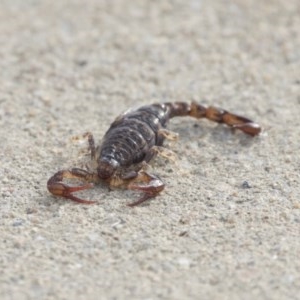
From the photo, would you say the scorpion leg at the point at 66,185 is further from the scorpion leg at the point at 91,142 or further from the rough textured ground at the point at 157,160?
the scorpion leg at the point at 91,142

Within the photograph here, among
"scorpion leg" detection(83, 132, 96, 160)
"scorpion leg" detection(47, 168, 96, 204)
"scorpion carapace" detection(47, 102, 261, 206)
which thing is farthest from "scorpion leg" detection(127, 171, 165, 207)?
"scorpion leg" detection(83, 132, 96, 160)

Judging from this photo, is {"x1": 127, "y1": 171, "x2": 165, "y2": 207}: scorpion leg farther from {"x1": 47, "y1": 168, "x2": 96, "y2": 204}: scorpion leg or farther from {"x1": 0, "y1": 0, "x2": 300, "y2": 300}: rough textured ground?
{"x1": 47, "y1": 168, "x2": 96, "y2": 204}: scorpion leg

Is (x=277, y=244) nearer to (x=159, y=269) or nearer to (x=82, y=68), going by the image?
(x=159, y=269)

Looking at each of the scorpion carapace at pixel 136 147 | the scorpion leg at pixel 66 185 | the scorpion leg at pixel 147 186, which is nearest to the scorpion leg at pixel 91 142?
the scorpion carapace at pixel 136 147

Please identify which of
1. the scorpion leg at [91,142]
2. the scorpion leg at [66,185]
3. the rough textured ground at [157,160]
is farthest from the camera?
the scorpion leg at [91,142]

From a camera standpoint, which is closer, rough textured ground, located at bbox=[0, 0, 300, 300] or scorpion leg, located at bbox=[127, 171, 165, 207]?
rough textured ground, located at bbox=[0, 0, 300, 300]

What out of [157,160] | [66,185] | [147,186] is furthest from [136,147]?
[66,185]

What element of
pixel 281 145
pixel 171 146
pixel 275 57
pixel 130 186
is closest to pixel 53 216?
pixel 130 186
